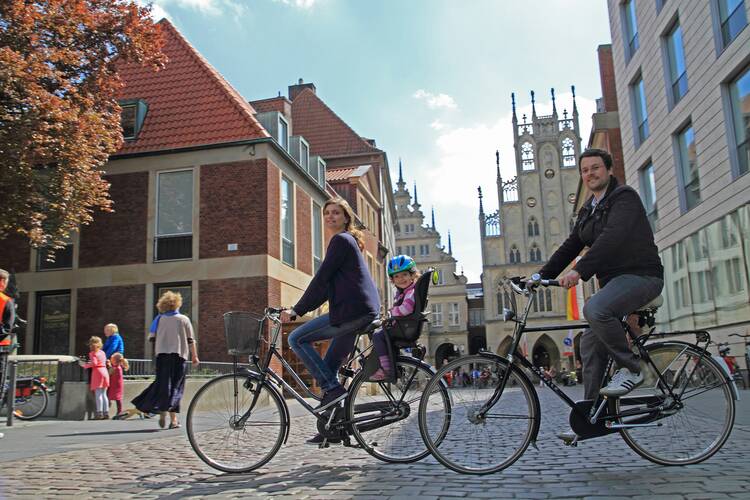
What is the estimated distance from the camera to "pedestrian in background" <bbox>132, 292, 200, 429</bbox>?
347 inches

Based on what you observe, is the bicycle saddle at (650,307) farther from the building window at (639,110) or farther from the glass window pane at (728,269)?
the building window at (639,110)

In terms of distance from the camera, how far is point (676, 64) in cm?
1875

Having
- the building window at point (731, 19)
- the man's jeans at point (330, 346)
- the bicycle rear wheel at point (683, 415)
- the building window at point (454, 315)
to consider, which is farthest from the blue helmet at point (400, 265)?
the building window at point (454, 315)

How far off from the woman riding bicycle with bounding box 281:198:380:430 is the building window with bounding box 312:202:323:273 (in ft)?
58.1

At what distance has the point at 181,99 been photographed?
20.4 metres

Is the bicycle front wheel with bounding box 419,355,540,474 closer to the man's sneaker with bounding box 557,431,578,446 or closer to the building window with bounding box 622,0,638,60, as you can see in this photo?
the man's sneaker with bounding box 557,431,578,446

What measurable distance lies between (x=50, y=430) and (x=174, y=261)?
1000cm

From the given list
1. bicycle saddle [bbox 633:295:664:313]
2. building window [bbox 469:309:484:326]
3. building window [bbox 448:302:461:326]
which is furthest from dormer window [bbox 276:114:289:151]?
building window [bbox 469:309:484:326]

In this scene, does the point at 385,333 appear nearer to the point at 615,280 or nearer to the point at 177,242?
the point at 615,280

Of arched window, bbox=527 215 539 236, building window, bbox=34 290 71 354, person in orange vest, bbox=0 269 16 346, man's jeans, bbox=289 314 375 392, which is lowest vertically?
man's jeans, bbox=289 314 375 392

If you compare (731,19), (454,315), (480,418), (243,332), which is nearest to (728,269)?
(731,19)

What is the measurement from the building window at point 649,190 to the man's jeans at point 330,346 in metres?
18.0

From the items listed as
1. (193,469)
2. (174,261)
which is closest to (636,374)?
Result: (193,469)

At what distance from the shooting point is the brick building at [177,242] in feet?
60.2
